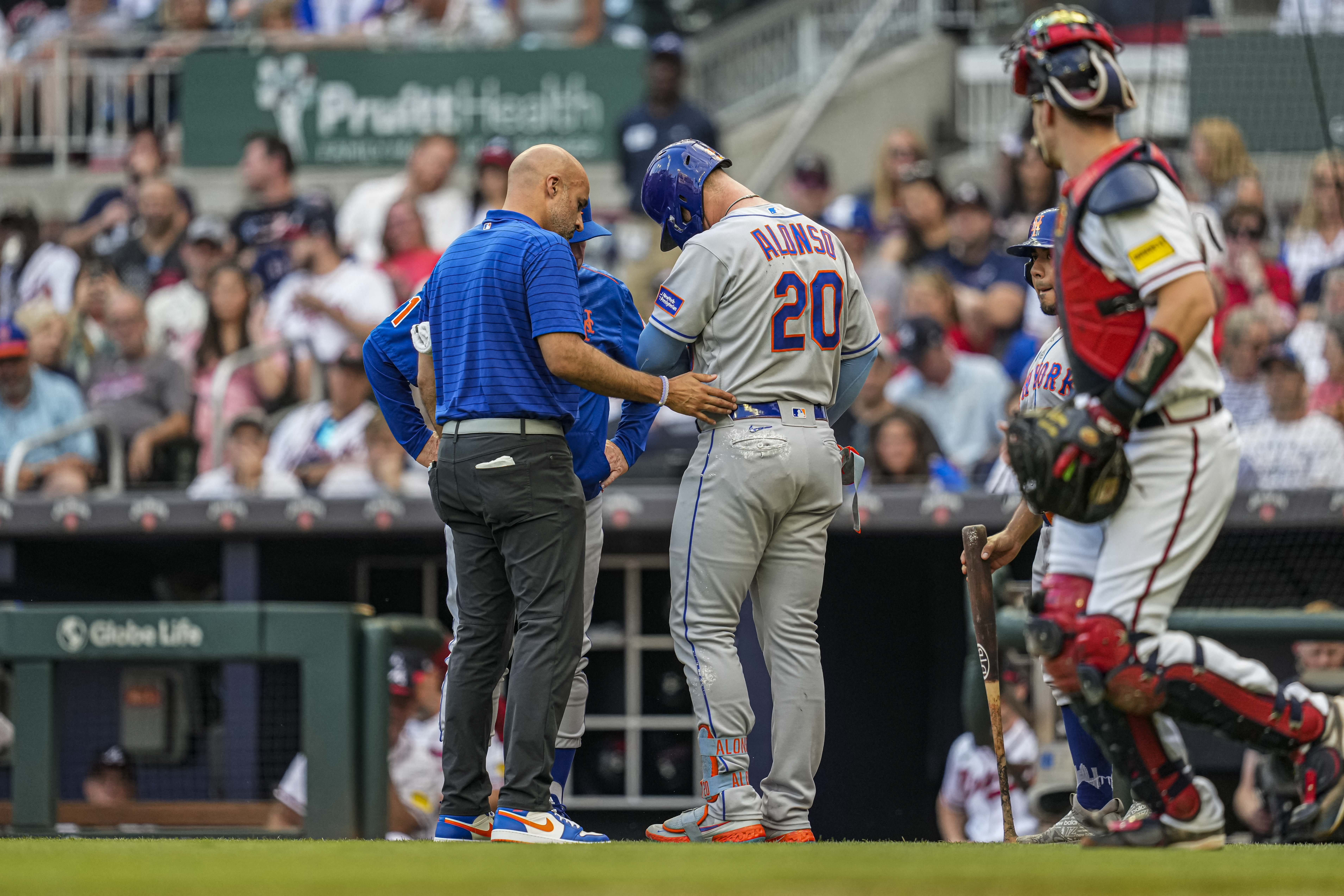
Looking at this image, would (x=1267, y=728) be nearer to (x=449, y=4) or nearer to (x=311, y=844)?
(x=311, y=844)

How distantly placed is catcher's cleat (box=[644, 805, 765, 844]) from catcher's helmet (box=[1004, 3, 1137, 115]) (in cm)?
213

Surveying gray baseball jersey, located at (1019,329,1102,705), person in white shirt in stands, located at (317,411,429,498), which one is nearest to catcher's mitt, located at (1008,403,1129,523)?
gray baseball jersey, located at (1019,329,1102,705)

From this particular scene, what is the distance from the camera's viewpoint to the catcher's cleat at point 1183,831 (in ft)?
12.9

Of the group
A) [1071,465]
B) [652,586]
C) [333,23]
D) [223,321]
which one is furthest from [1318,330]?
[333,23]

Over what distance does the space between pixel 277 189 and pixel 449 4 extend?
2.53 metres

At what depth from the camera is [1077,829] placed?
5203 mm

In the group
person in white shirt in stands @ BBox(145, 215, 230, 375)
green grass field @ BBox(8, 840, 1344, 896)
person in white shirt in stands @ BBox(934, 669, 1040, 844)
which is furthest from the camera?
person in white shirt in stands @ BBox(145, 215, 230, 375)

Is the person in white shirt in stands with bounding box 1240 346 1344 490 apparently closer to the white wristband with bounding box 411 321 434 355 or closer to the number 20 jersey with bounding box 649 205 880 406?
the number 20 jersey with bounding box 649 205 880 406

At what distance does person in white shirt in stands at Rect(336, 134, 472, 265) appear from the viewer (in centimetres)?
1209

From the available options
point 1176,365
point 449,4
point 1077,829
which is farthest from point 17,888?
point 449,4

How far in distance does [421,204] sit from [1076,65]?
8.75 meters

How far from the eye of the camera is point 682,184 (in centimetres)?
525

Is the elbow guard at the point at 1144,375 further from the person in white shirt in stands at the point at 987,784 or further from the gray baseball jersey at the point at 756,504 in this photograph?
the person in white shirt in stands at the point at 987,784

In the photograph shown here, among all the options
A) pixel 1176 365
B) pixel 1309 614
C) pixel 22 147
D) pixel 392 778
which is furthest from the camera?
pixel 22 147
